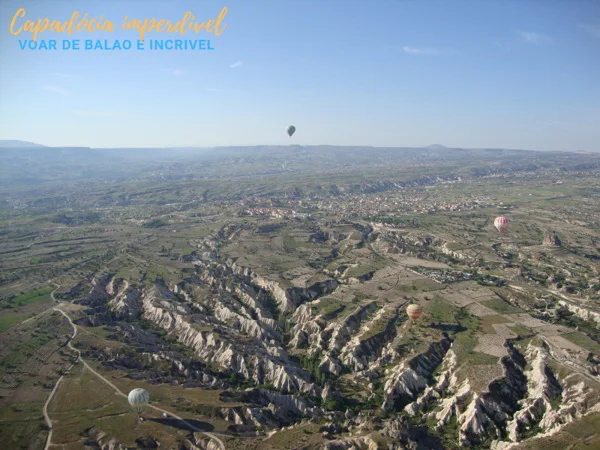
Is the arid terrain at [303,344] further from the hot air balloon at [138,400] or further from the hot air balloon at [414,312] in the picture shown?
the hot air balloon at [414,312]

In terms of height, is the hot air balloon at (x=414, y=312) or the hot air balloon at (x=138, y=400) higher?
the hot air balloon at (x=414, y=312)

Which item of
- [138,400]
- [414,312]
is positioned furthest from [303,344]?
[138,400]

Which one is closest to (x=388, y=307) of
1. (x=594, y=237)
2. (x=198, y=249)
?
(x=198, y=249)

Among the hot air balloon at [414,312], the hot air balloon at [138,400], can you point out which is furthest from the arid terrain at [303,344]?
the hot air balloon at [414,312]

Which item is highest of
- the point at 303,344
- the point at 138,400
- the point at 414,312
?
the point at 414,312

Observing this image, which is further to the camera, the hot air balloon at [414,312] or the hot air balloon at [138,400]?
the hot air balloon at [414,312]

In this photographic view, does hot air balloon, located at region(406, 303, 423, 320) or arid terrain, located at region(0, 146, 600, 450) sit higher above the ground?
hot air balloon, located at region(406, 303, 423, 320)

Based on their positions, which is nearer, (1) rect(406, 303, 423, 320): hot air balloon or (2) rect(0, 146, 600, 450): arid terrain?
(2) rect(0, 146, 600, 450): arid terrain

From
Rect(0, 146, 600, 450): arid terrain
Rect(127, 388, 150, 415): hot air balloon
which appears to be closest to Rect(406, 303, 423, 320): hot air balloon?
Rect(0, 146, 600, 450): arid terrain

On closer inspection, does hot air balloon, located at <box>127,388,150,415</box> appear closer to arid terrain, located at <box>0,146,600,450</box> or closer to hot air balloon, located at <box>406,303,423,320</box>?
arid terrain, located at <box>0,146,600,450</box>

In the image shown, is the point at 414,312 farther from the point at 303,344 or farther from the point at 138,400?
the point at 138,400

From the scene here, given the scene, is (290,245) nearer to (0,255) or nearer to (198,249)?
(198,249)
